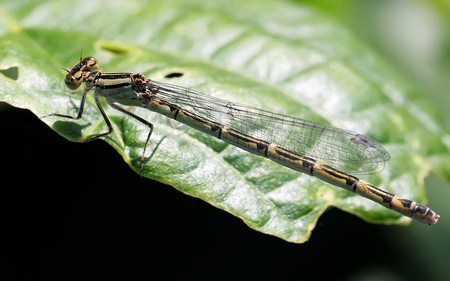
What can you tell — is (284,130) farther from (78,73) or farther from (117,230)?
(78,73)

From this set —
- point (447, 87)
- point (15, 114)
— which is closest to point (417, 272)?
point (447, 87)

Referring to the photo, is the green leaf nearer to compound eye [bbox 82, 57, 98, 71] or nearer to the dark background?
compound eye [bbox 82, 57, 98, 71]

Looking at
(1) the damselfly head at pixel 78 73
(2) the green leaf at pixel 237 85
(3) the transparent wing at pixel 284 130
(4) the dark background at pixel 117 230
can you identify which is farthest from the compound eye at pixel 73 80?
(3) the transparent wing at pixel 284 130

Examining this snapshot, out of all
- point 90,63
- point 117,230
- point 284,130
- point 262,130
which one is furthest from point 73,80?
point 284,130

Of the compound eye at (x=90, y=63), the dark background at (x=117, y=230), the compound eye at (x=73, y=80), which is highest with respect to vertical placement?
the compound eye at (x=90, y=63)

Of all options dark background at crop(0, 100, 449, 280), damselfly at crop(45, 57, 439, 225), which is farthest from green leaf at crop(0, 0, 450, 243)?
dark background at crop(0, 100, 449, 280)

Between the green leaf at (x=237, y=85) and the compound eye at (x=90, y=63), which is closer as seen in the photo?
the green leaf at (x=237, y=85)

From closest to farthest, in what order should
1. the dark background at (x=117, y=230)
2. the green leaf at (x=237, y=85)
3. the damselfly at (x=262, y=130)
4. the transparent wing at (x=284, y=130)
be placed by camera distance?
the green leaf at (x=237, y=85), the dark background at (x=117, y=230), the damselfly at (x=262, y=130), the transparent wing at (x=284, y=130)

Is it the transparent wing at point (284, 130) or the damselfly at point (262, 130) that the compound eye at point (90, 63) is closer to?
the damselfly at point (262, 130)
